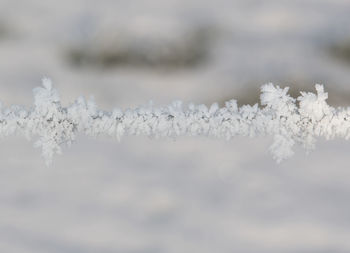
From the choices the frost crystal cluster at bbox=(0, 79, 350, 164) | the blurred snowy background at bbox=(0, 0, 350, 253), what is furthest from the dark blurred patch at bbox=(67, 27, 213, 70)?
the frost crystal cluster at bbox=(0, 79, 350, 164)

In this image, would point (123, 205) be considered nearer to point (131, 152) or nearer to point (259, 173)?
point (131, 152)

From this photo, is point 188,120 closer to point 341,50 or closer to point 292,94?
point 292,94

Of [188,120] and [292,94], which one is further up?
[292,94]

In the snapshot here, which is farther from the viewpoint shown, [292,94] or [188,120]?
[292,94]

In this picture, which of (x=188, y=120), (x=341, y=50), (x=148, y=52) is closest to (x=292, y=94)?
(x=341, y=50)

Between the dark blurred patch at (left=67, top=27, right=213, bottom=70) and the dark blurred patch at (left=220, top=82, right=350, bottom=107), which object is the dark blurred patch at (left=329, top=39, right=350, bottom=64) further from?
the dark blurred patch at (left=67, top=27, right=213, bottom=70)

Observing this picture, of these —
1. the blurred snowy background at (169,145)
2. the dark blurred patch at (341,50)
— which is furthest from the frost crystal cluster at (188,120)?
the dark blurred patch at (341,50)

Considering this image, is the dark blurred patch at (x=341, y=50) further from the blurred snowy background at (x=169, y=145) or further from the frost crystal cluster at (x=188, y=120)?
the frost crystal cluster at (x=188, y=120)
